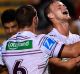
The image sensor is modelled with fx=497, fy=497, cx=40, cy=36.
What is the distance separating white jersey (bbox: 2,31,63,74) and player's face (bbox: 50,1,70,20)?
110 centimetres

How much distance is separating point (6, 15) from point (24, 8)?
6.01 ft

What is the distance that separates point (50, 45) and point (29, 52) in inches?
10.8

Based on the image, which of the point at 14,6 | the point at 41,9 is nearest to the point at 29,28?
the point at 41,9

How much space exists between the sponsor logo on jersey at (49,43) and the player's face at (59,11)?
1210 mm

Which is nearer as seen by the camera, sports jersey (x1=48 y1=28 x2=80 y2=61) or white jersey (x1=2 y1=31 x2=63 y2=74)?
white jersey (x1=2 y1=31 x2=63 y2=74)

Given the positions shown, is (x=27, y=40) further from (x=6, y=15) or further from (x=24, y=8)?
(x=6, y=15)

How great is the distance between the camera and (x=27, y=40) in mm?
5730

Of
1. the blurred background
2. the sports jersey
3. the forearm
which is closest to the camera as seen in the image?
the forearm

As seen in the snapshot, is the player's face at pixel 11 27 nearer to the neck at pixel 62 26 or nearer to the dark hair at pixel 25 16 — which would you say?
the neck at pixel 62 26

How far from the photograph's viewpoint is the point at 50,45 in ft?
18.4

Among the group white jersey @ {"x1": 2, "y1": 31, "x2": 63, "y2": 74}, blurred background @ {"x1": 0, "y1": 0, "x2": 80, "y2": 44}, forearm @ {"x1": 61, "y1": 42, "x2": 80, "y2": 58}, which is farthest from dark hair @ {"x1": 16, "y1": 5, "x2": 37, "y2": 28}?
blurred background @ {"x1": 0, "y1": 0, "x2": 80, "y2": 44}

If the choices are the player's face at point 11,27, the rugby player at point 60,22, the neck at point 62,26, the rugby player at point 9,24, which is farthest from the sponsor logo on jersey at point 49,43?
the player's face at point 11,27

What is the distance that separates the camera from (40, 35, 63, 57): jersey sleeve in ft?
18.4

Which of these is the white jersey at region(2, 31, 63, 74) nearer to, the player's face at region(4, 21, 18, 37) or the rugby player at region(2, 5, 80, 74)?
the rugby player at region(2, 5, 80, 74)
